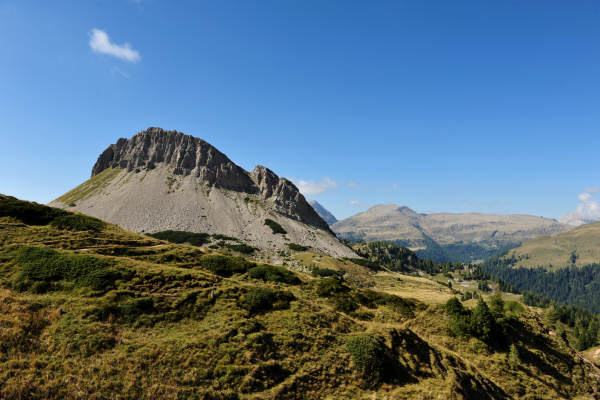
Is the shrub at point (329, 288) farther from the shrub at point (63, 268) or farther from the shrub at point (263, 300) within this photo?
the shrub at point (63, 268)

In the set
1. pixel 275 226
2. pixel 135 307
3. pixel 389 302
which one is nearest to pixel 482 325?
pixel 389 302

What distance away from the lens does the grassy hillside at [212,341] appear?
1479 cm

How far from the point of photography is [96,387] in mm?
13398

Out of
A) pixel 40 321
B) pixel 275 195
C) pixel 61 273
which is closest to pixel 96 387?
pixel 40 321

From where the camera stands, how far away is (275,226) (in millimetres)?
148750

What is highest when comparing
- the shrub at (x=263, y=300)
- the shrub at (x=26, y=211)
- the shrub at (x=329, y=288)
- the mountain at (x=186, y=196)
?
the mountain at (x=186, y=196)

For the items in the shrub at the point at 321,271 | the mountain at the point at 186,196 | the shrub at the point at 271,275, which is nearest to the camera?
the shrub at the point at 271,275

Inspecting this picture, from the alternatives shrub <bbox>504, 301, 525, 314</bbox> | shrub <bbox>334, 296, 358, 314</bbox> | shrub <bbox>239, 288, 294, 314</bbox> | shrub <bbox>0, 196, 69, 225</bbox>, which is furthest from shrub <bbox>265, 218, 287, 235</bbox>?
shrub <bbox>239, 288, 294, 314</bbox>

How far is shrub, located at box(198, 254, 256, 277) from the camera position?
3422 centimetres

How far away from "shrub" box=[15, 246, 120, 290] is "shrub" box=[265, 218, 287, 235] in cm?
12053

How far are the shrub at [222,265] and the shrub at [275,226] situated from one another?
354 ft

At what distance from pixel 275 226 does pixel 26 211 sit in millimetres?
115232

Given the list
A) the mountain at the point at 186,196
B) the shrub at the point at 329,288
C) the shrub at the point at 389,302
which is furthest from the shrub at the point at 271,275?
the mountain at the point at 186,196

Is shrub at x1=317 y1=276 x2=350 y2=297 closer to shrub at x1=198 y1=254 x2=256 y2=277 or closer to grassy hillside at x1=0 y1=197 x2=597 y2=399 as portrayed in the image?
grassy hillside at x1=0 y1=197 x2=597 y2=399
